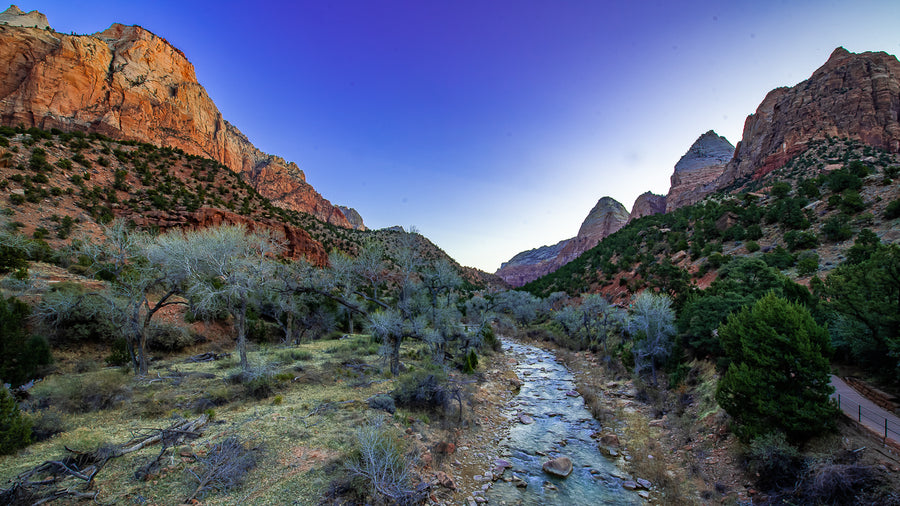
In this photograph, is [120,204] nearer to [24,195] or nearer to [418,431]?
[24,195]

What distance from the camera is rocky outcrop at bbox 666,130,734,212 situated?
70.1 meters

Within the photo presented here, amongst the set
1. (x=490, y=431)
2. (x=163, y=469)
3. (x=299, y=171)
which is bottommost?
(x=490, y=431)

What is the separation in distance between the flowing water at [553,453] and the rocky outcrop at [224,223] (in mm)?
17571

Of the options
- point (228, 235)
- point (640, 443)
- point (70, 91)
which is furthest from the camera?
point (70, 91)

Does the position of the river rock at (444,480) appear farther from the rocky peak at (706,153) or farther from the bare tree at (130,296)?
the rocky peak at (706,153)

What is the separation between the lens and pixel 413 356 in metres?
20.0

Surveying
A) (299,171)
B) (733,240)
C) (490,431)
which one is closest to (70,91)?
(299,171)

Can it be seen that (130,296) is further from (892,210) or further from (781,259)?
(892,210)

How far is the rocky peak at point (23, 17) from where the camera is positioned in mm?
42688

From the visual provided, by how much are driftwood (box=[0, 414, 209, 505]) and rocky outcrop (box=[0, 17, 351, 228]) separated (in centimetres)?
5040

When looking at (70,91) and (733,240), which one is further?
(70,91)

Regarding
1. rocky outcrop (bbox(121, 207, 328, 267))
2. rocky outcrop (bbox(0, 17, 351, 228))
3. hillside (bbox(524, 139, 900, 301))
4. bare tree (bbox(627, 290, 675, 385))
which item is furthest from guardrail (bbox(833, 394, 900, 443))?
rocky outcrop (bbox(0, 17, 351, 228))

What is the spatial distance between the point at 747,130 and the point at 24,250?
90.4m

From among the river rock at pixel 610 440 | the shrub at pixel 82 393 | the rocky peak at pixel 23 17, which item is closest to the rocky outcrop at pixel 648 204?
the river rock at pixel 610 440
